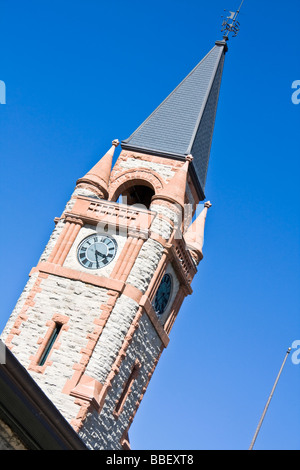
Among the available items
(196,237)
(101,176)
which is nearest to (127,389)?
(196,237)

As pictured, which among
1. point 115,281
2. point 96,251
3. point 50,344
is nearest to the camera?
point 50,344

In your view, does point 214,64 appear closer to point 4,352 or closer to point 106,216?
point 106,216

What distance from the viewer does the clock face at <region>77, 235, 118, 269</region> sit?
3956 cm

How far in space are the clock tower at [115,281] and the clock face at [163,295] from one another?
5 cm

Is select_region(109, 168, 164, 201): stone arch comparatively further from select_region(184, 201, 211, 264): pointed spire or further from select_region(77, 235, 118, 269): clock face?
select_region(77, 235, 118, 269): clock face

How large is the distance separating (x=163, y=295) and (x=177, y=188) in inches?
168

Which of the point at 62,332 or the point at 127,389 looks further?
the point at 127,389

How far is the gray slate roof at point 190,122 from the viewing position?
43.8m

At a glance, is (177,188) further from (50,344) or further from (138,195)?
(50,344)

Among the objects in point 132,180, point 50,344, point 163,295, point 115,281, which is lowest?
point 50,344

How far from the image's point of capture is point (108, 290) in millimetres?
38594

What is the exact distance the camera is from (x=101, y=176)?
42.3 meters
